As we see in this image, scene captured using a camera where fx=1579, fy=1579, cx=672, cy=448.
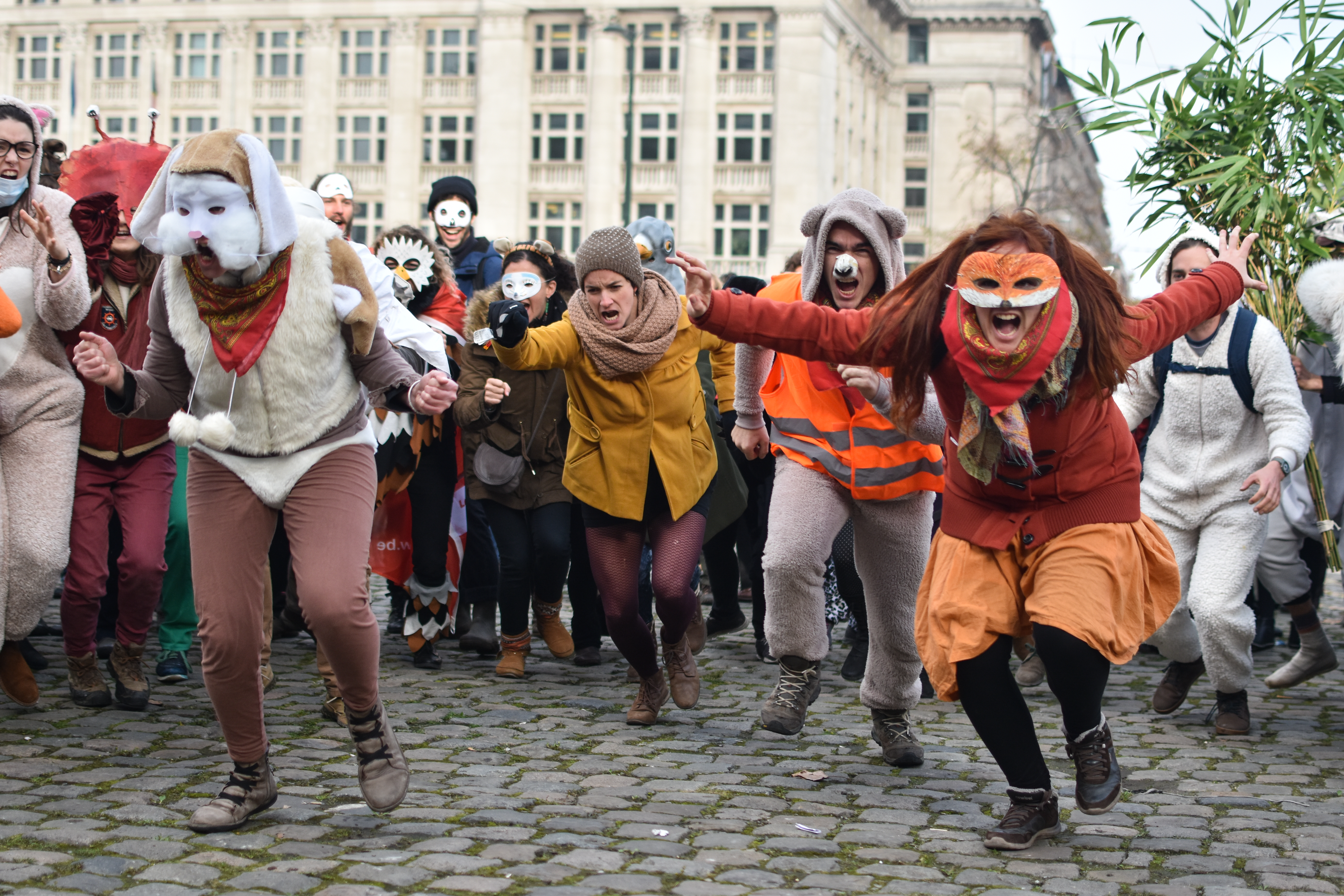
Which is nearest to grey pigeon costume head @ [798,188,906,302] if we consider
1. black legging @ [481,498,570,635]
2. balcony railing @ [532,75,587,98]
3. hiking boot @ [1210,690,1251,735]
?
black legging @ [481,498,570,635]

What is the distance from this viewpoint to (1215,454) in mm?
6656

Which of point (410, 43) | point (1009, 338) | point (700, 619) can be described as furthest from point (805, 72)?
point (1009, 338)

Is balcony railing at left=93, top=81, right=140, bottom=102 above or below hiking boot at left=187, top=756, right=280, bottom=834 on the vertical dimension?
above

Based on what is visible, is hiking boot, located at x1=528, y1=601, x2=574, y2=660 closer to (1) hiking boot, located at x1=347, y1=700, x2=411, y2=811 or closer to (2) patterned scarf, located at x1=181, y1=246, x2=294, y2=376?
(1) hiking boot, located at x1=347, y1=700, x2=411, y2=811

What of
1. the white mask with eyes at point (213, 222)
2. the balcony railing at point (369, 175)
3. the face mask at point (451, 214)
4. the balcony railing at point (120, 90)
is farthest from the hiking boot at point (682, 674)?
the balcony railing at point (120, 90)

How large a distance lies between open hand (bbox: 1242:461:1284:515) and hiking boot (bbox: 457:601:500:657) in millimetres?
4060

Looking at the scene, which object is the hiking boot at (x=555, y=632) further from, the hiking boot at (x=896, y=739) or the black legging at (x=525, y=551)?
the hiking boot at (x=896, y=739)

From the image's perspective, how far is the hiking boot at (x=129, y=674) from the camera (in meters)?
6.54

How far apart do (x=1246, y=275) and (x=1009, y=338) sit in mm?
1338

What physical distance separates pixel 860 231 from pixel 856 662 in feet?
9.43

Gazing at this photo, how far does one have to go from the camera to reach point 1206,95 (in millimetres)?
7465

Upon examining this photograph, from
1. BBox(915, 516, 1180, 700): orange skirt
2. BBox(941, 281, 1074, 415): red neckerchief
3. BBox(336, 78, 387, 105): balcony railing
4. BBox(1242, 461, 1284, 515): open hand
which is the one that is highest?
BBox(336, 78, 387, 105): balcony railing

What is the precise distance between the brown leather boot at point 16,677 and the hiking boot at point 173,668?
2.89ft

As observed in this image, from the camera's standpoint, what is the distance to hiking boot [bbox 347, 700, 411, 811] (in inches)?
185
